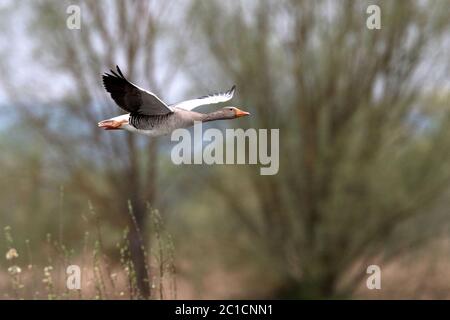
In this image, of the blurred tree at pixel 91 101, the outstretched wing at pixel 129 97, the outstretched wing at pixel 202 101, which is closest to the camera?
the outstretched wing at pixel 129 97

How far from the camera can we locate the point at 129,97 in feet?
8.84

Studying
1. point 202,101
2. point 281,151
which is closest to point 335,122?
point 281,151

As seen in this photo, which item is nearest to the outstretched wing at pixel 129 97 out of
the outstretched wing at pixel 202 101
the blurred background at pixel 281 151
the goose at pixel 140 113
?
the goose at pixel 140 113

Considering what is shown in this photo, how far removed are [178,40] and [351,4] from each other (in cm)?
235

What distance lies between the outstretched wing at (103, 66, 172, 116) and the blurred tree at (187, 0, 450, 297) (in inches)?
239

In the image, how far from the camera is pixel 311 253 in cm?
907

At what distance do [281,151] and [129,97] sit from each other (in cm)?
643

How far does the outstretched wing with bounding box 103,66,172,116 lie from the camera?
2.65 m

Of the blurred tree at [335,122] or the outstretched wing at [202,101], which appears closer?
the outstretched wing at [202,101]

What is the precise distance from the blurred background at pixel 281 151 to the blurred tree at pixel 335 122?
0.06 feet

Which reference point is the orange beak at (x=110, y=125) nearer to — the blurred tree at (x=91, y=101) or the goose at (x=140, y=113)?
the goose at (x=140, y=113)

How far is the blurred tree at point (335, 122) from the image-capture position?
876cm

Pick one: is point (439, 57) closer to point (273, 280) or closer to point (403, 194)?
point (403, 194)
